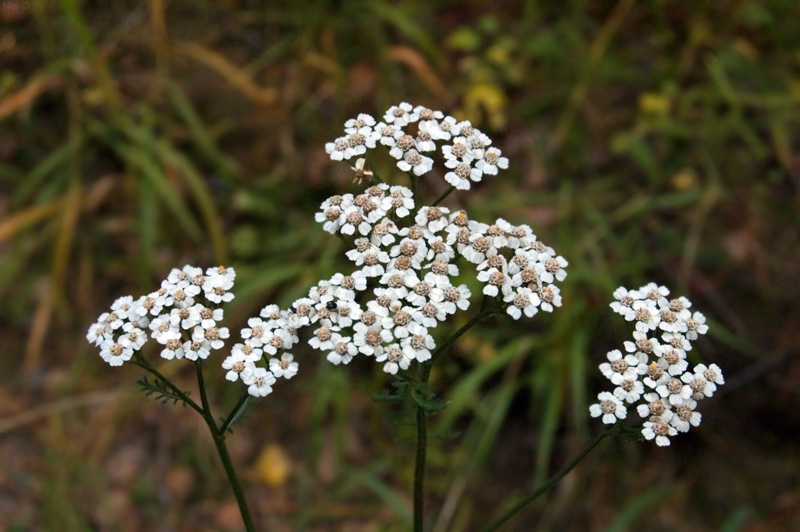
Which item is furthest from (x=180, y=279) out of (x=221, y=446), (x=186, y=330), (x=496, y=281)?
(x=496, y=281)

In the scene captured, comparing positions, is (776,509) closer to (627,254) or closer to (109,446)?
(627,254)

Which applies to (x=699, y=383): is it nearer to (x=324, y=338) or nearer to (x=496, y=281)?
(x=496, y=281)

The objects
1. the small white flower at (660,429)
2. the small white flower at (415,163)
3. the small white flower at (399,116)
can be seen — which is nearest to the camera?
the small white flower at (660,429)

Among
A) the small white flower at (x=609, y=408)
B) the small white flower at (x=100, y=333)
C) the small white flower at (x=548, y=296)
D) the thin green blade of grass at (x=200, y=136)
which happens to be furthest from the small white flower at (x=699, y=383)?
the thin green blade of grass at (x=200, y=136)

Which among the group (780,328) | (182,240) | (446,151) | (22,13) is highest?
(22,13)

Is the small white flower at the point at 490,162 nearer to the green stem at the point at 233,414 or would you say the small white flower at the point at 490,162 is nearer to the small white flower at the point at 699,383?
the small white flower at the point at 699,383

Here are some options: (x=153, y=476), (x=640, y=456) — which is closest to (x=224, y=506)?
(x=153, y=476)

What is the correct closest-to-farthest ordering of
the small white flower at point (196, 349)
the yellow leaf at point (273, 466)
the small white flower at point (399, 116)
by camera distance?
1. the small white flower at point (196, 349)
2. the small white flower at point (399, 116)
3. the yellow leaf at point (273, 466)
